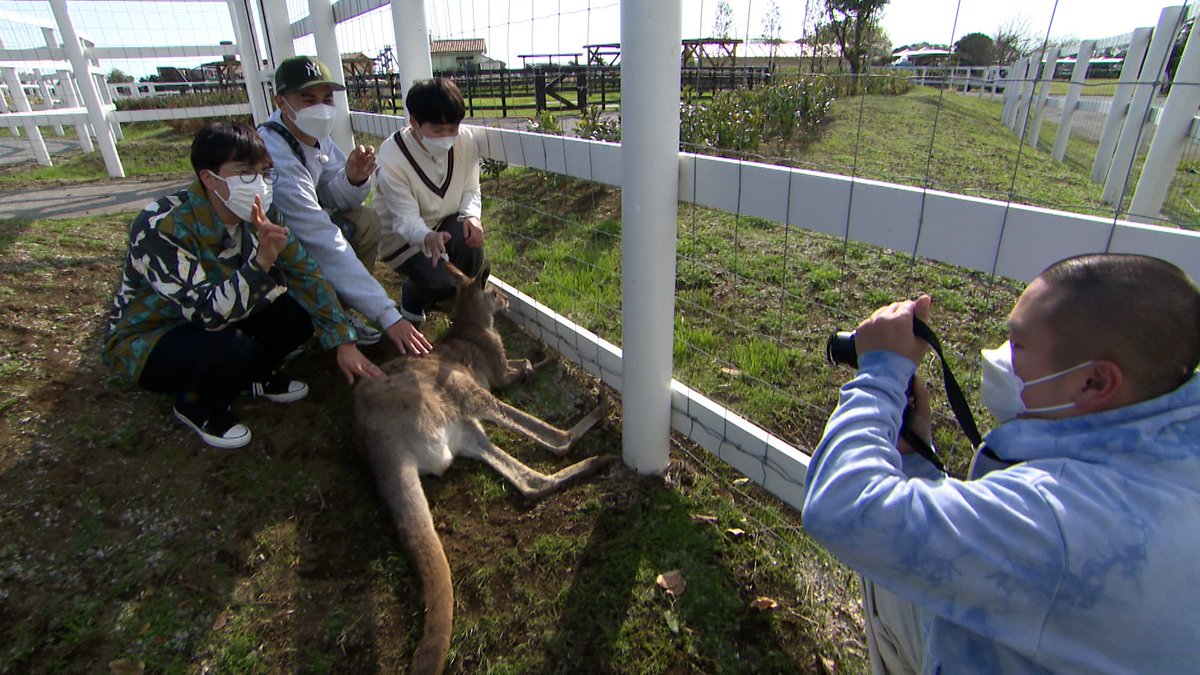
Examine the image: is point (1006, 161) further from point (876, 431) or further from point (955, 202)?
point (876, 431)

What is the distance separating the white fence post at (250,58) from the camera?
22.3 ft

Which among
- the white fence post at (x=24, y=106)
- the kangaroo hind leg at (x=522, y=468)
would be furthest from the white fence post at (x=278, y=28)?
the white fence post at (x=24, y=106)

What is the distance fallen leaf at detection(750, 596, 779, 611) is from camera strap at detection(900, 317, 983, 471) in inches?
35.4

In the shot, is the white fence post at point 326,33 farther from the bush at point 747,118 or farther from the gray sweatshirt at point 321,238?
the bush at point 747,118

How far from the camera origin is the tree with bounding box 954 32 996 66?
1647mm

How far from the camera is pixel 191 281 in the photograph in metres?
2.70

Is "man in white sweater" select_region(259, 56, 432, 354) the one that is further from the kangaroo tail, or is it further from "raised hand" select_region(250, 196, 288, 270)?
the kangaroo tail

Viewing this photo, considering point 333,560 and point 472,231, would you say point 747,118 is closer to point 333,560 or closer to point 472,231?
Answer: point 472,231

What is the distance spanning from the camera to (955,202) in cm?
161

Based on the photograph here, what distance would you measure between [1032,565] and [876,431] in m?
0.32

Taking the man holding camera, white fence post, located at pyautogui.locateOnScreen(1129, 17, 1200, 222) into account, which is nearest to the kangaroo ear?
the man holding camera

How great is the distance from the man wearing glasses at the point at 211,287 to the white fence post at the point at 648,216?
4.30ft

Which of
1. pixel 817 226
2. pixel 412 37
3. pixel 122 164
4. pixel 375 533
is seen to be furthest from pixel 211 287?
pixel 122 164

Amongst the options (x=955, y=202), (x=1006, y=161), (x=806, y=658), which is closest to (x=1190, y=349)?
(x=955, y=202)
